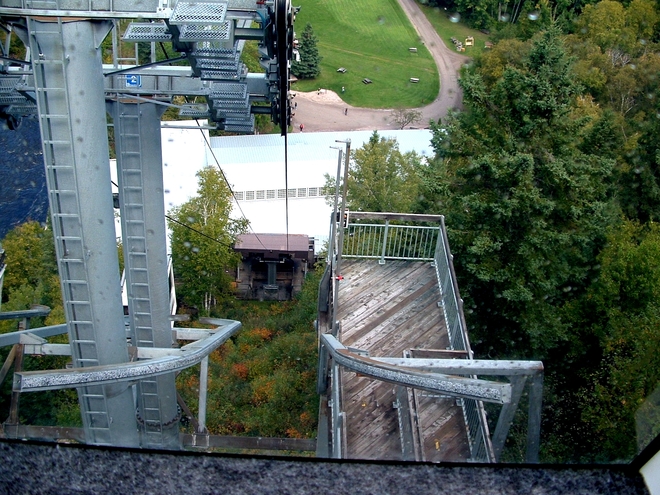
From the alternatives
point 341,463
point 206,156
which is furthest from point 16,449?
point 206,156

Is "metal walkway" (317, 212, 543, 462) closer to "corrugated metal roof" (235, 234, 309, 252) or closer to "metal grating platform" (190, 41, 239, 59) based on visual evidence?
"metal grating platform" (190, 41, 239, 59)

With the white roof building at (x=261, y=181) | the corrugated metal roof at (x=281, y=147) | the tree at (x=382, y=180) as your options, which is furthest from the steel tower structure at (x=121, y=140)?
the corrugated metal roof at (x=281, y=147)

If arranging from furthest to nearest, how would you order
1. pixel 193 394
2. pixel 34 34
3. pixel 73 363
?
pixel 193 394
pixel 73 363
pixel 34 34

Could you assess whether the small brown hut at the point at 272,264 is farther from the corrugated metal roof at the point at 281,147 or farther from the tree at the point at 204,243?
the corrugated metal roof at the point at 281,147

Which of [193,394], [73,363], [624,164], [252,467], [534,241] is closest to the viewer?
[252,467]

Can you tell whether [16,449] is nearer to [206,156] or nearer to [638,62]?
[206,156]

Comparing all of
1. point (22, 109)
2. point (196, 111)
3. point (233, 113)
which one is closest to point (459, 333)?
point (233, 113)

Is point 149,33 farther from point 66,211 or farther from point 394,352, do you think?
point 394,352
